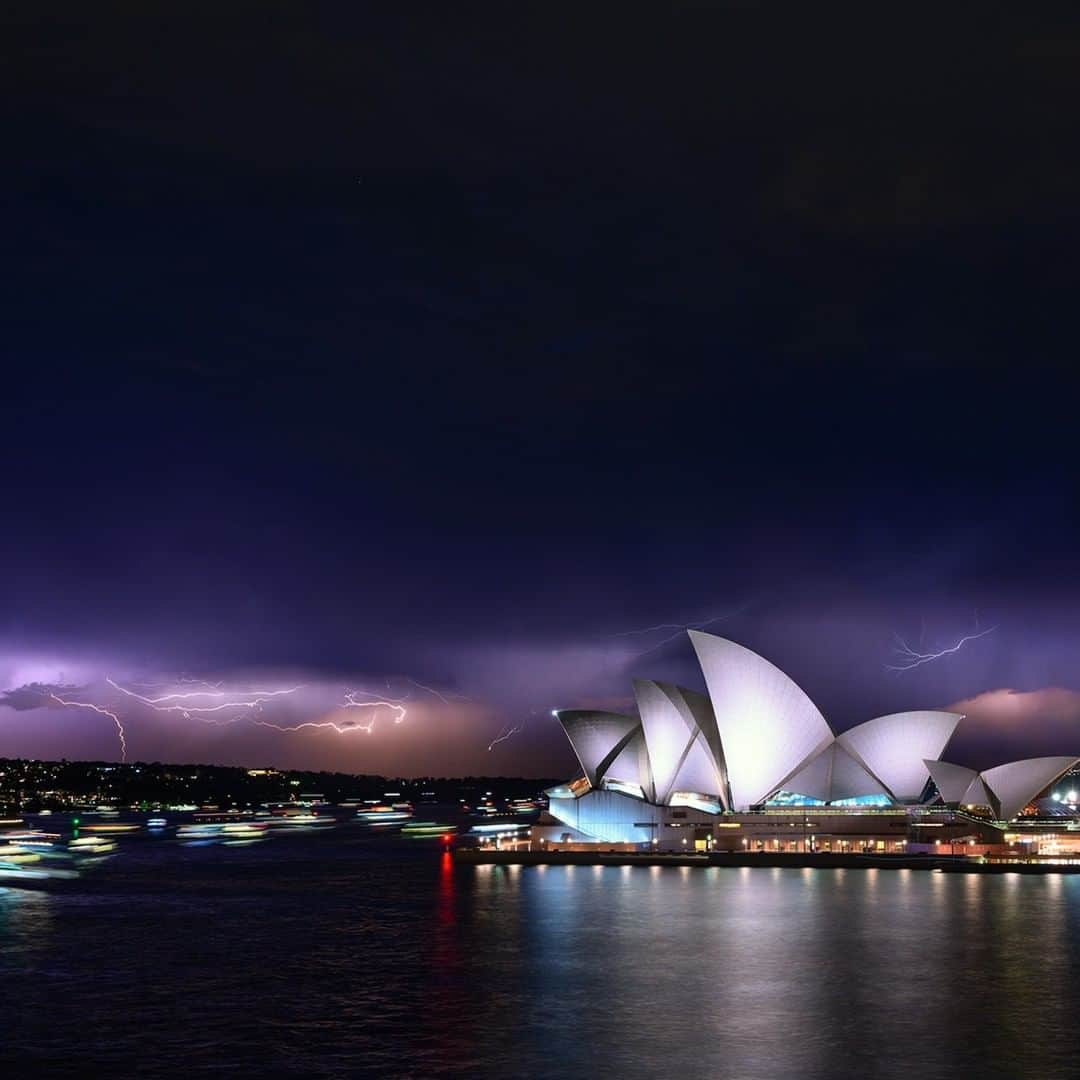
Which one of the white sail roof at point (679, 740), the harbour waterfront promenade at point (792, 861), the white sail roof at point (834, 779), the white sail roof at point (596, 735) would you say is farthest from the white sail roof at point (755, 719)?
the white sail roof at point (596, 735)

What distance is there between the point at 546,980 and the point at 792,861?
150 ft

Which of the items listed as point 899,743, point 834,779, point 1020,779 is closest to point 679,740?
point 834,779

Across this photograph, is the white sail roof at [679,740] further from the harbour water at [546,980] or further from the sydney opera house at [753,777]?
the harbour water at [546,980]

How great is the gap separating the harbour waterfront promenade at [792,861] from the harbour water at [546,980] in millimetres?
10584

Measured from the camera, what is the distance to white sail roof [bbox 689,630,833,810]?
79.8 meters

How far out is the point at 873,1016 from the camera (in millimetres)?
34688

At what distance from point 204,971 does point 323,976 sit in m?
4.13

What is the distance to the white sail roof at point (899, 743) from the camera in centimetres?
8962

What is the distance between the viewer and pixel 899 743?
90.1 meters

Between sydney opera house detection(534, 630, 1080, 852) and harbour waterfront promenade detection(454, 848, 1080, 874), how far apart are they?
226 centimetres

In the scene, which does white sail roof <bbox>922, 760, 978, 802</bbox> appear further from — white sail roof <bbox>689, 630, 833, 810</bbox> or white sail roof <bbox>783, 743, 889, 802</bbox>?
white sail roof <bbox>689, 630, 833, 810</bbox>

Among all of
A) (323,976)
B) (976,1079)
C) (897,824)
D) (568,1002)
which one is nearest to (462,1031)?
(568,1002)

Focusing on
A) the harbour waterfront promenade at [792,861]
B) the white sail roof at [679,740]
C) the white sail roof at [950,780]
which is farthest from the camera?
the white sail roof at [950,780]

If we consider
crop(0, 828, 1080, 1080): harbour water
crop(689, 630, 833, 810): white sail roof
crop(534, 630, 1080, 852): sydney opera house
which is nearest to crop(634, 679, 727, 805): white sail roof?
crop(534, 630, 1080, 852): sydney opera house
